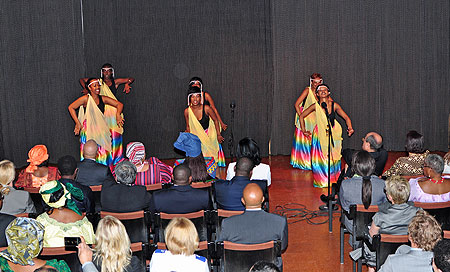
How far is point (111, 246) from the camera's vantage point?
3547 mm

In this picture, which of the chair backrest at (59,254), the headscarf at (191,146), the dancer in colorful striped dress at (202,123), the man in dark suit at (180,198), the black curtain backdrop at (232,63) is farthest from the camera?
the black curtain backdrop at (232,63)

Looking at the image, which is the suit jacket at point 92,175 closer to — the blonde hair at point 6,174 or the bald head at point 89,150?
the bald head at point 89,150

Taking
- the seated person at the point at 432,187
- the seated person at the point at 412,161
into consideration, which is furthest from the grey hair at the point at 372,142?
the seated person at the point at 432,187

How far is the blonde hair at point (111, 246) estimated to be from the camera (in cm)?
354

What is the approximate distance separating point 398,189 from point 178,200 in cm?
178

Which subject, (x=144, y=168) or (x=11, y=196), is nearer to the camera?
(x=11, y=196)

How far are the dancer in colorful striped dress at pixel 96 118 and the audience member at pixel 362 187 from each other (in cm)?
417

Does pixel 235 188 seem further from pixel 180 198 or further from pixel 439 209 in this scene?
pixel 439 209

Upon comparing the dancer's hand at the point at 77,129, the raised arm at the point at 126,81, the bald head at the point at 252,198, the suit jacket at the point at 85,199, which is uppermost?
the raised arm at the point at 126,81

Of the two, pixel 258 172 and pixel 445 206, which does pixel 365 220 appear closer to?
pixel 445 206

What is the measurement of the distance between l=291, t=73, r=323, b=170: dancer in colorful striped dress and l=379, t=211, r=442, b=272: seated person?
17.7 ft

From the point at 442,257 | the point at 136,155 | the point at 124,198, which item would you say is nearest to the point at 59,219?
the point at 124,198

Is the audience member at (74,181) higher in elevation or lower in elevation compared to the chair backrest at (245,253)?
higher

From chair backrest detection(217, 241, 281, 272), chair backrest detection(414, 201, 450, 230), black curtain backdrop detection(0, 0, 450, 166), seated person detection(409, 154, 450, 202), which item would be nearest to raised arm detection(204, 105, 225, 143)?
black curtain backdrop detection(0, 0, 450, 166)
